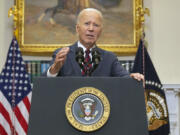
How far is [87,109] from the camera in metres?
2.14

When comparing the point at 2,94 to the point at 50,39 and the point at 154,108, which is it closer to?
the point at 50,39

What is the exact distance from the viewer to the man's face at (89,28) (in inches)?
105

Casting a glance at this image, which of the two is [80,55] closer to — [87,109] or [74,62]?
[74,62]

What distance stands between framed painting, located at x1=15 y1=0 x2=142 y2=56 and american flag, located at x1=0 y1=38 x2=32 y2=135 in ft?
1.68

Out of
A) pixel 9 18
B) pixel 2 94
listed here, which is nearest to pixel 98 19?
pixel 2 94

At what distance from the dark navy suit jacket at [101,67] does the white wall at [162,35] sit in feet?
12.0

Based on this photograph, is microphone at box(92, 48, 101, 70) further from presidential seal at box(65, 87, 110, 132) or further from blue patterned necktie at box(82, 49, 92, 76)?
presidential seal at box(65, 87, 110, 132)

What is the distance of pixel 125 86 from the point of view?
7.35ft

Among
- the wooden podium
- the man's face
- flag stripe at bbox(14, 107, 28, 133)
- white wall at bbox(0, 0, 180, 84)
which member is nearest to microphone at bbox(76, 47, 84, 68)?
the man's face

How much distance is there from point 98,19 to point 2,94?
130 inches

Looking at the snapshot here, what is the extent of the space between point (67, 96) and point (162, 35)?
4601 mm

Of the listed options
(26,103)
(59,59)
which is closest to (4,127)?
(26,103)

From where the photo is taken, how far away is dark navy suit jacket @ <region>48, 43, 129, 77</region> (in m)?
2.62

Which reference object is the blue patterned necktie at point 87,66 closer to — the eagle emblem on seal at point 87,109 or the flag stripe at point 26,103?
the eagle emblem on seal at point 87,109
